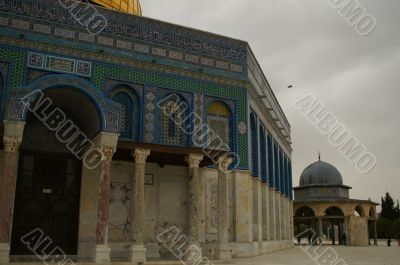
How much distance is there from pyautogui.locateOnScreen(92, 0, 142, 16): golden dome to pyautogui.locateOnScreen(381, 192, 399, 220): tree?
180 feet

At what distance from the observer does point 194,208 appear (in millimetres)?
14961

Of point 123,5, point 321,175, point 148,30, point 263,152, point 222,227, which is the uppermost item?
point 123,5

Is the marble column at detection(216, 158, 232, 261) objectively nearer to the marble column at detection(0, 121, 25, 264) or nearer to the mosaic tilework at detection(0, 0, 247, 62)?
the mosaic tilework at detection(0, 0, 247, 62)

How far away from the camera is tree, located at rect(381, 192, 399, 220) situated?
65438mm

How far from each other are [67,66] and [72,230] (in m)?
5.33

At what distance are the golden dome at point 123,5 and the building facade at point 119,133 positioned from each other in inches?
136

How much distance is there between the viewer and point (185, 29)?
696 inches

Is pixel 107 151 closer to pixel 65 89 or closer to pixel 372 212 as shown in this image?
pixel 65 89

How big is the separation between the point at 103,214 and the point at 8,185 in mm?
2670

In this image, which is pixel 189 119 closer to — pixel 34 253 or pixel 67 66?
pixel 67 66

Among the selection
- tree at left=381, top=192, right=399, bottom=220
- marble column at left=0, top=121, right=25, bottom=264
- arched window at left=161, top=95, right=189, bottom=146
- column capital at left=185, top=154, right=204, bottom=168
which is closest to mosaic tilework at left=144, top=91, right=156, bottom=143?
arched window at left=161, top=95, right=189, bottom=146

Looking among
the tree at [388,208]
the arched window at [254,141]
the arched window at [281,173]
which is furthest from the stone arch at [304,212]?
the tree at [388,208]

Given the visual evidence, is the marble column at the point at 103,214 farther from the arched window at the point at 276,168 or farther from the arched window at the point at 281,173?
the arched window at the point at 281,173

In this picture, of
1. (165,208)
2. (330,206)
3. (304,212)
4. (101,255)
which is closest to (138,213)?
(101,255)
